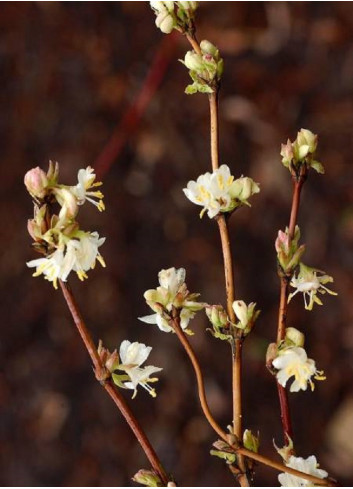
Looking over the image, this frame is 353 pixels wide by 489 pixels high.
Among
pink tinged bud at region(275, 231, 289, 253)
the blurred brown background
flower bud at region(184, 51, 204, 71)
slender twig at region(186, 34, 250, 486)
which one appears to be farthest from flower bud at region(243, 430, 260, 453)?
the blurred brown background

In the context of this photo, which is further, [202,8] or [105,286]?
[202,8]

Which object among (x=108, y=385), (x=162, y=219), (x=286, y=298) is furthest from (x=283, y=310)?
(x=162, y=219)

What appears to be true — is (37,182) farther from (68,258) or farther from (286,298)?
(286,298)

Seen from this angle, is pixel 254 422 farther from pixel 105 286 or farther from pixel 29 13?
pixel 29 13

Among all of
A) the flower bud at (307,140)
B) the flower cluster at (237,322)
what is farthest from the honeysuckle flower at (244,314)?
the flower bud at (307,140)

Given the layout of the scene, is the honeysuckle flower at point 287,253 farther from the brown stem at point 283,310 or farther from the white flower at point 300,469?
the white flower at point 300,469

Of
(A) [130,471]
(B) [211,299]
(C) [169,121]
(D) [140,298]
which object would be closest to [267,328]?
(B) [211,299]
